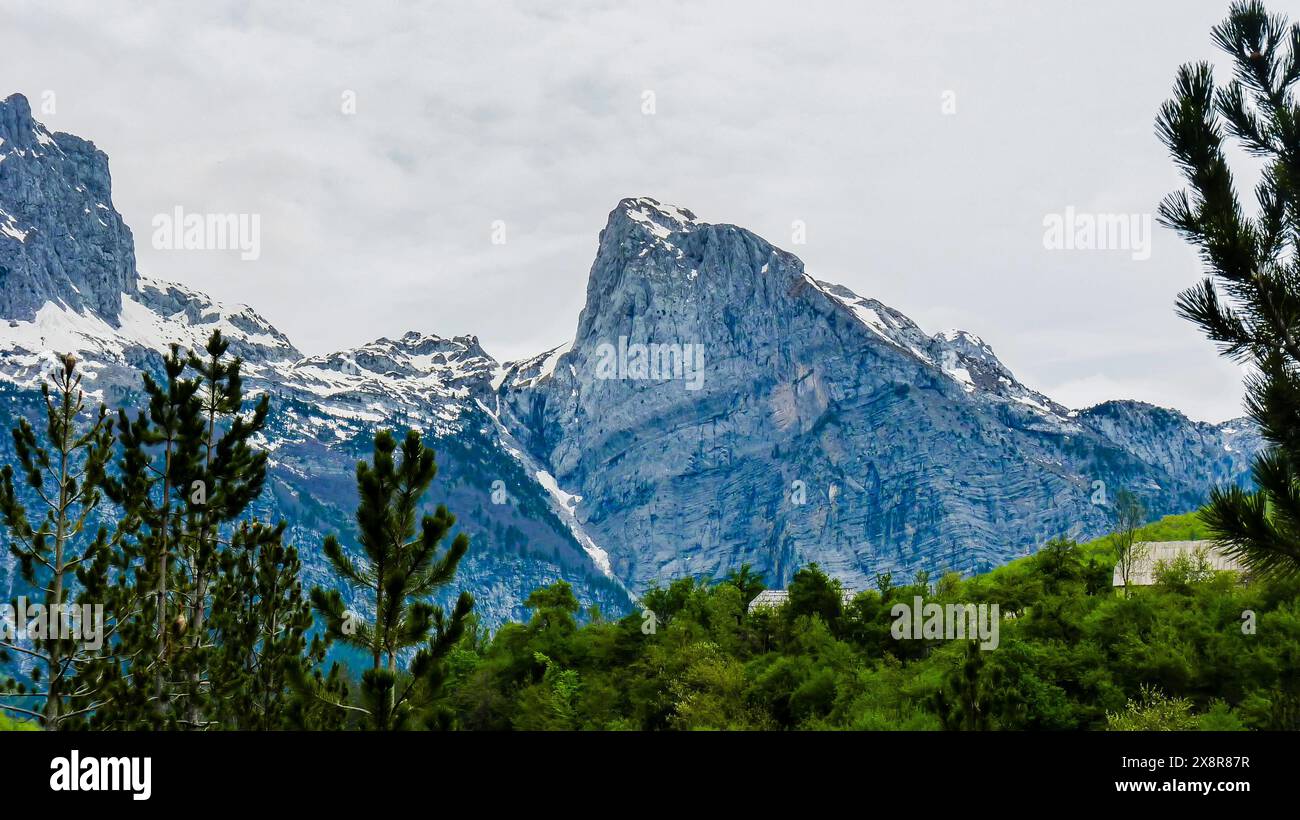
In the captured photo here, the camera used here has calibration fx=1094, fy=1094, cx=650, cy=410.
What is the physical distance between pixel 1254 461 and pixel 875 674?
5383cm

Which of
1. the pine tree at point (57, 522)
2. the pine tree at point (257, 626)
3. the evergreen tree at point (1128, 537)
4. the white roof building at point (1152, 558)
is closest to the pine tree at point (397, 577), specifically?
the pine tree at point (57, 522)

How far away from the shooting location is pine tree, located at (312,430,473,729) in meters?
24.2

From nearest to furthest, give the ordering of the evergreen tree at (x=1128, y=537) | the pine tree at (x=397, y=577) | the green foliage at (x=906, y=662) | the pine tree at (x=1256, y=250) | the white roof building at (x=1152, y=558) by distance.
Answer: the pine tree at (x=1256, y=250), the pine tree at (x=397, y=577), the green foliage at (x=906, y=662), the evergreen tree at (x=1128, y=537), the white roof building at (x=1152, y=558)

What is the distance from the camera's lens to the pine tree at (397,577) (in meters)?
24.2

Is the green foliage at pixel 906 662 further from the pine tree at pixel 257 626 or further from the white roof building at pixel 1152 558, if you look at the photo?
the pine tree at pixel 257 626

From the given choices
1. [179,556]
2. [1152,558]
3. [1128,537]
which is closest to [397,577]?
[179,556]

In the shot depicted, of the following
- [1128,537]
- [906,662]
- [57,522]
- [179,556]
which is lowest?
[906,662]

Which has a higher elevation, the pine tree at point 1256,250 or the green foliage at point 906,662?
the pine tree at point 1256,250

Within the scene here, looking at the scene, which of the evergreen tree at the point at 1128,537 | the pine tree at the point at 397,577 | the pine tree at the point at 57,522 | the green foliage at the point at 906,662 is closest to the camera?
the pine tree at the point at 397,577

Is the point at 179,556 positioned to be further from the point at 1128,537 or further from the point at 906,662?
the point at 1128,537

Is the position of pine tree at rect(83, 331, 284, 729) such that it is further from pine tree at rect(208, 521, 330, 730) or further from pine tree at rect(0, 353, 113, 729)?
pine tree at rect(0, 353, 113, 729)

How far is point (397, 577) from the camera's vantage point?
24.4 metres

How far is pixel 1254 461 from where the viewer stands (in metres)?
15.1
